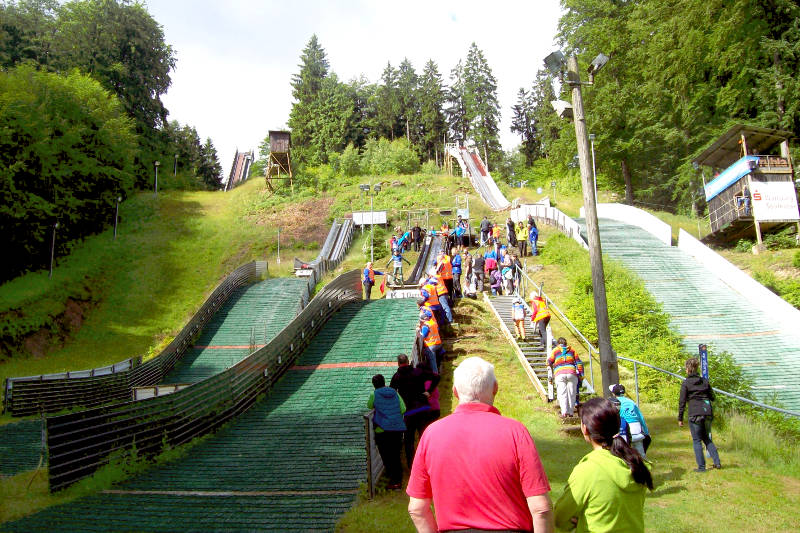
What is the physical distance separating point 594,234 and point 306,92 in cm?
7068

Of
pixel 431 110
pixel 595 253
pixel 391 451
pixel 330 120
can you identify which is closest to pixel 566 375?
pixel 595 253

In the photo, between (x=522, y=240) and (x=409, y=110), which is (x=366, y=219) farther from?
(x=409, y=110)

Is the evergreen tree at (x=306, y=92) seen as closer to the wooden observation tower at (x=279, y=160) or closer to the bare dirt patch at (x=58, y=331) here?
the wooden observation tower at (x=279, y=160)

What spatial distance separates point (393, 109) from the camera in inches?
3024

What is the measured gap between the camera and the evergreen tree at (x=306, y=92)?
233 ft

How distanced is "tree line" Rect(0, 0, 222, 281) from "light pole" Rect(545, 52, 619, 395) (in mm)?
27623

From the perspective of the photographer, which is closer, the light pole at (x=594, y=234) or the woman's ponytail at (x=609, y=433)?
the woman's ponytail at (x=609, y=433)

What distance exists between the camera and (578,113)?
9.54 m

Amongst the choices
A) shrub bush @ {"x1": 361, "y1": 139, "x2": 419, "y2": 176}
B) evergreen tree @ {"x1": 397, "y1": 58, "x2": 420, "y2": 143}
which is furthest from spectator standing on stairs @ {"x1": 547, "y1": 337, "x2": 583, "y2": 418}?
evergreen tree @ {"x1": 397, "y1": 58, "x2": 420, "y2": 143}

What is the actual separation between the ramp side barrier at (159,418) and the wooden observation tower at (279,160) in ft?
116

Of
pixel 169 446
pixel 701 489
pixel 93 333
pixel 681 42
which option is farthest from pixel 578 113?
pixel 681 42

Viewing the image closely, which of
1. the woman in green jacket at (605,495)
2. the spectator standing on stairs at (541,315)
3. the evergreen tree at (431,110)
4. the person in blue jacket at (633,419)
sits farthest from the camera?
the evergreen tree at (431,110)

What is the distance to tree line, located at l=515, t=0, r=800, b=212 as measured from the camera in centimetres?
2780

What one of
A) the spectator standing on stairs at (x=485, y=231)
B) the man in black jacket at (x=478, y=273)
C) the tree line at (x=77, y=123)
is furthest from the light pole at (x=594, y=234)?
the tree line at (x=77, y=123)
